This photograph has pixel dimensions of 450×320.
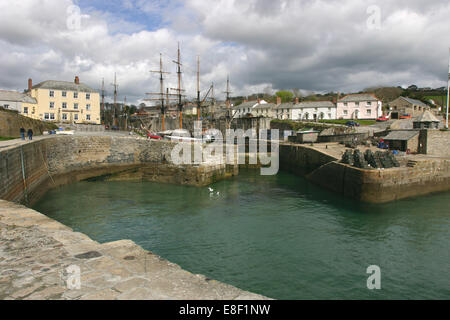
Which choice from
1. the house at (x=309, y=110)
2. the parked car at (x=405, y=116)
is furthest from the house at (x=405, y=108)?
the house at (x=309, y=110)

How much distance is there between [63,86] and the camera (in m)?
46.5

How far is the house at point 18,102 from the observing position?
39.7m

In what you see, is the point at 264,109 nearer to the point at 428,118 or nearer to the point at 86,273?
the point at 428,118

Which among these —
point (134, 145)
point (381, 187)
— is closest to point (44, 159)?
point (134, 145)

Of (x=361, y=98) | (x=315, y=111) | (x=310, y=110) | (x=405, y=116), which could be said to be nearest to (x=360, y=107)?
(x=361, y=98)

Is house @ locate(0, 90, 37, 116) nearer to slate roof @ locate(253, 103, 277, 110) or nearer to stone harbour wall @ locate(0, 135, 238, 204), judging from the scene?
stone harbour wall @ locate(0, 135, 238, 204)

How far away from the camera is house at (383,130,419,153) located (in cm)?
2369

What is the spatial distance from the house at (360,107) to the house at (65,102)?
142 feet

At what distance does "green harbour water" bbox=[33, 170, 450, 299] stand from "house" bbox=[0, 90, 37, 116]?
28190mm

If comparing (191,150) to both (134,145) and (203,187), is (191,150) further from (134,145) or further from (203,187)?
(134,145)

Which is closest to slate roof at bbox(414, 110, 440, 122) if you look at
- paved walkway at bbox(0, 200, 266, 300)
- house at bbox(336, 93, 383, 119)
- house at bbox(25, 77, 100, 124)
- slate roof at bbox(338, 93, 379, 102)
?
house at bbox(336, 93, 383, 119)

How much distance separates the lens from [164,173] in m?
22.8

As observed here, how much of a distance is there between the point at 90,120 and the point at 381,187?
46443 millimetres

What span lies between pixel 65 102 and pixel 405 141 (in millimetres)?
46517
